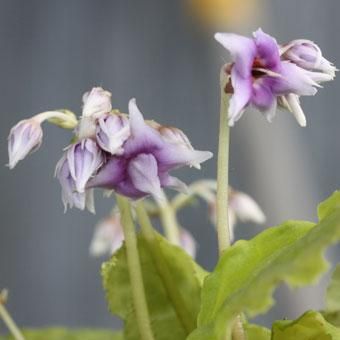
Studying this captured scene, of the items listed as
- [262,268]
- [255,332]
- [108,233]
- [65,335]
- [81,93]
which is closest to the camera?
[262,268]

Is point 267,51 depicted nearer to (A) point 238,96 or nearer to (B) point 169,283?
(A) point 238,96

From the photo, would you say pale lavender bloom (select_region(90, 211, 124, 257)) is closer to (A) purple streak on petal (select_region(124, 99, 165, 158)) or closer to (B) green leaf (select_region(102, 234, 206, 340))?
(B) green leaf (select_region(102, 234, 206, 340))

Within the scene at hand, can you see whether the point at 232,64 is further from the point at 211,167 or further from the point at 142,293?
the point at 211,167

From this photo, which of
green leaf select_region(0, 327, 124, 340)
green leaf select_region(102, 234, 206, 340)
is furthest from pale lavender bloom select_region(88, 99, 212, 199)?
green leaf select_region(0, 327, 124, 340)

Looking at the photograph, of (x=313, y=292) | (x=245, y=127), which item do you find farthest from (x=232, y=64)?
(x=245, y=127)

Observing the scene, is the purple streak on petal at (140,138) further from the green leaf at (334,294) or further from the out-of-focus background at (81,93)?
the out-of-focus background at (81,93)

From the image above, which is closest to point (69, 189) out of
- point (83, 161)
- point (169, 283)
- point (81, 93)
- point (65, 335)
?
point (83, 161)

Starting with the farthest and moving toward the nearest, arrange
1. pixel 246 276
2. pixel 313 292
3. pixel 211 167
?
1. pixel 211 167
2. pixel 313 292
3. pixel 246 276

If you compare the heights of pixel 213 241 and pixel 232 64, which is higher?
pixel 232 64
